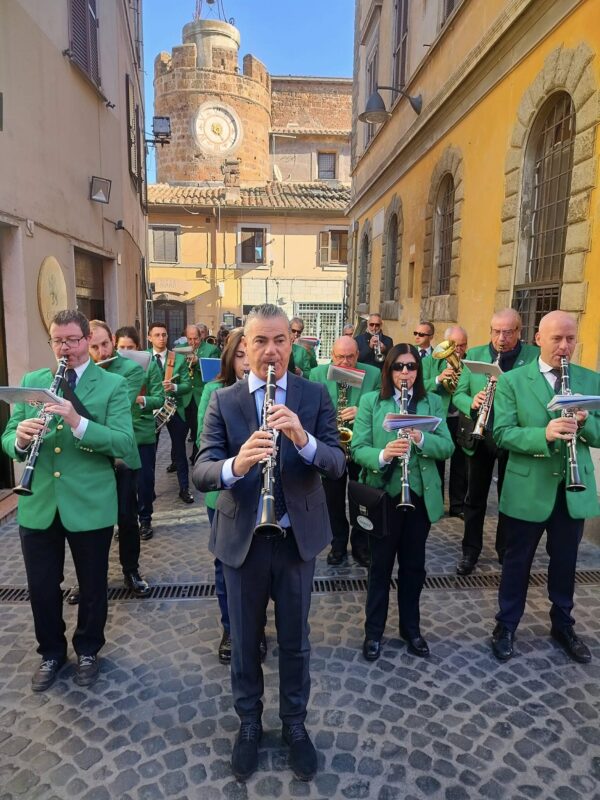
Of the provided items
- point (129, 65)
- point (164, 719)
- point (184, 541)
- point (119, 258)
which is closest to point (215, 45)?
point (129, 65)

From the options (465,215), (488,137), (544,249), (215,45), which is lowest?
(544,249)

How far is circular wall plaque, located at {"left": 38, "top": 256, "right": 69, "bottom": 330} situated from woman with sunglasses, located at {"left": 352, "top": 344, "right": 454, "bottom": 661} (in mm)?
5023

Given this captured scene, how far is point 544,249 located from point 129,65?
10808 mm

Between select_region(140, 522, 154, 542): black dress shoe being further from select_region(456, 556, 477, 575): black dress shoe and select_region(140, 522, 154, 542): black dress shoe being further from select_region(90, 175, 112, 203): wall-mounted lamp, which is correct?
select_region(90, 175, 112, 203): wall-mounted lamp

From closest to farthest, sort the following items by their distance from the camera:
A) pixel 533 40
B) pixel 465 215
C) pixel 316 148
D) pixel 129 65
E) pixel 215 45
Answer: pixel 533 40 < pixel 465 215 < pixel 129 65 < pixel 215 45 < pixel 316 148

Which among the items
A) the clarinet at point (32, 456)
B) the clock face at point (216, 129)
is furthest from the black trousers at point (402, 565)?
the clock face at point (216, 129)

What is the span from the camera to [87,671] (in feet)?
10.9

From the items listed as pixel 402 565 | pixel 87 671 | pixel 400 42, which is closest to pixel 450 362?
pixel 402 565

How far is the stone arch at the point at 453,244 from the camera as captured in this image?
910 centimetres

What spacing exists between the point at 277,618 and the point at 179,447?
4.33 meters

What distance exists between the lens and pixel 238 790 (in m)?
2.55

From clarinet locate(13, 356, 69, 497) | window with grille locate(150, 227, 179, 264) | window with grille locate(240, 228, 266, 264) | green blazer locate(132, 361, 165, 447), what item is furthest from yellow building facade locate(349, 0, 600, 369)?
window with grille locate(150, 227, 179, 264)

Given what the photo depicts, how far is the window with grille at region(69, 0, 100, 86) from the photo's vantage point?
7.61 m

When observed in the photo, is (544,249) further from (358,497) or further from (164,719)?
(164,719)
